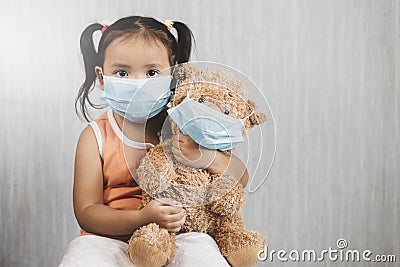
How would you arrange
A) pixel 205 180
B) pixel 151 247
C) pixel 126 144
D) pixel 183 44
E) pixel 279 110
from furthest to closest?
pixel 279 110 < pixel 183 44 < pixel 126 144 < pixel 205 180 < pixel 151 247

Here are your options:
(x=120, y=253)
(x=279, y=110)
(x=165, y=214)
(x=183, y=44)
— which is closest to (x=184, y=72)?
(x=183, y=44)

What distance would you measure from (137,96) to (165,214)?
32cm

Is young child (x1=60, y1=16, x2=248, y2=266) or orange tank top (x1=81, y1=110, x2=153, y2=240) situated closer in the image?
young child (x1=60, y1=16, x2=248, y2=266)

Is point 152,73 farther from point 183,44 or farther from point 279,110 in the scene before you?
point 279,110

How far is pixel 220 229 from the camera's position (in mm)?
1588

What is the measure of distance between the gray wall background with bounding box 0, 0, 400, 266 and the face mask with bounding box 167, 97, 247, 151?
555 mm

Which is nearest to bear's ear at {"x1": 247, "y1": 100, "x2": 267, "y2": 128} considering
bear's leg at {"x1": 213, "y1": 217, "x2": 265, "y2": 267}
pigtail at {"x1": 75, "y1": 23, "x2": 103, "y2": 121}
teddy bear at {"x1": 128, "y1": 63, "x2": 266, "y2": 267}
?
teddy bear at {"x1": 128, "y1": 63, "x2": 266, "y2": 267}

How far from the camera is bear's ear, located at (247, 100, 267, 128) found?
154 centimetres

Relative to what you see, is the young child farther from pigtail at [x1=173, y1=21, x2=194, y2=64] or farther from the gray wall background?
the gray wall background

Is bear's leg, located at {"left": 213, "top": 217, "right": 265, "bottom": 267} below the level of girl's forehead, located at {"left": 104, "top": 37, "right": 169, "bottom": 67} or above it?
below

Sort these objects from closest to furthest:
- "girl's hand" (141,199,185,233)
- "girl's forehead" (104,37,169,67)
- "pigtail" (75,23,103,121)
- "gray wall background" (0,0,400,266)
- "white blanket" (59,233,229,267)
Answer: "white blanket" (59,233,229,267), "girl's hand" (141,199,185,233), "girl's forehead" (104,37,169,67), "pigtail" (75,23,103,121), "gray wall background" (0,0,400,266)

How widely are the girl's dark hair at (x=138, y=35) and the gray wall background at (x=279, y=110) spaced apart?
0.21m

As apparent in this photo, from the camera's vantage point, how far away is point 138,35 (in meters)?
1.64

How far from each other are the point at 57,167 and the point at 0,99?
0.97ft
